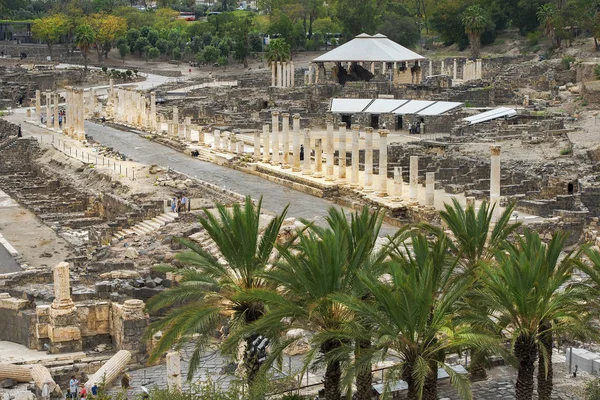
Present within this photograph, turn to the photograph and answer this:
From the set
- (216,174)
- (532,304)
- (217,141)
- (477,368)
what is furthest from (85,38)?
(532,304)

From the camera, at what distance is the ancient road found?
48.9 m

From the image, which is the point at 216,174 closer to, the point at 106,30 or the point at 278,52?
the point at 278,52

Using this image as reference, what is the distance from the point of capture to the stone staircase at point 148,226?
46572mm

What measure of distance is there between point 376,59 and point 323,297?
66.1 m

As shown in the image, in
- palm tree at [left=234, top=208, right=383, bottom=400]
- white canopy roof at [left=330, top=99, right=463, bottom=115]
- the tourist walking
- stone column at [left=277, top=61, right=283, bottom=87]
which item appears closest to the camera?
palm tree at [left=234, top=208, right=383, bottom=400]

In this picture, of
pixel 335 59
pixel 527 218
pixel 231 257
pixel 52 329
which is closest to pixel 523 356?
pixel 231 257

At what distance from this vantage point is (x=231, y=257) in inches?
984

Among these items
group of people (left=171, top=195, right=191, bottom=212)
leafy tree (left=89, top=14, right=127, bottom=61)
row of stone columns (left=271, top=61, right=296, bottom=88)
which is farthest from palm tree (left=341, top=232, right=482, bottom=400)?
leafy tree (left=89, top=14, right=127, bottom=61)

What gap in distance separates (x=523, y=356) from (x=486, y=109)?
51.0 metres

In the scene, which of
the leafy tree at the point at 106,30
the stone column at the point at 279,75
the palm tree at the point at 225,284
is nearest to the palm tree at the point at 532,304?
the palm tree at the point at 225,284

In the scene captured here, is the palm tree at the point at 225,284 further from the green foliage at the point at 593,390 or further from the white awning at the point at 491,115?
the white awning at the point at 491,115

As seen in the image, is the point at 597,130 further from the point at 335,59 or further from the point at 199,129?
the point at 335,59

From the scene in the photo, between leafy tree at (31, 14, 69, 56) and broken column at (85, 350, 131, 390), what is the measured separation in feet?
296

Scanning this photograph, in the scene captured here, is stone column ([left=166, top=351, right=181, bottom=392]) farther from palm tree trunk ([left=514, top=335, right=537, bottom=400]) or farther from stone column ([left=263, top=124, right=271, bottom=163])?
stone column ([left=263, top=124, right=271, bottom=163])
